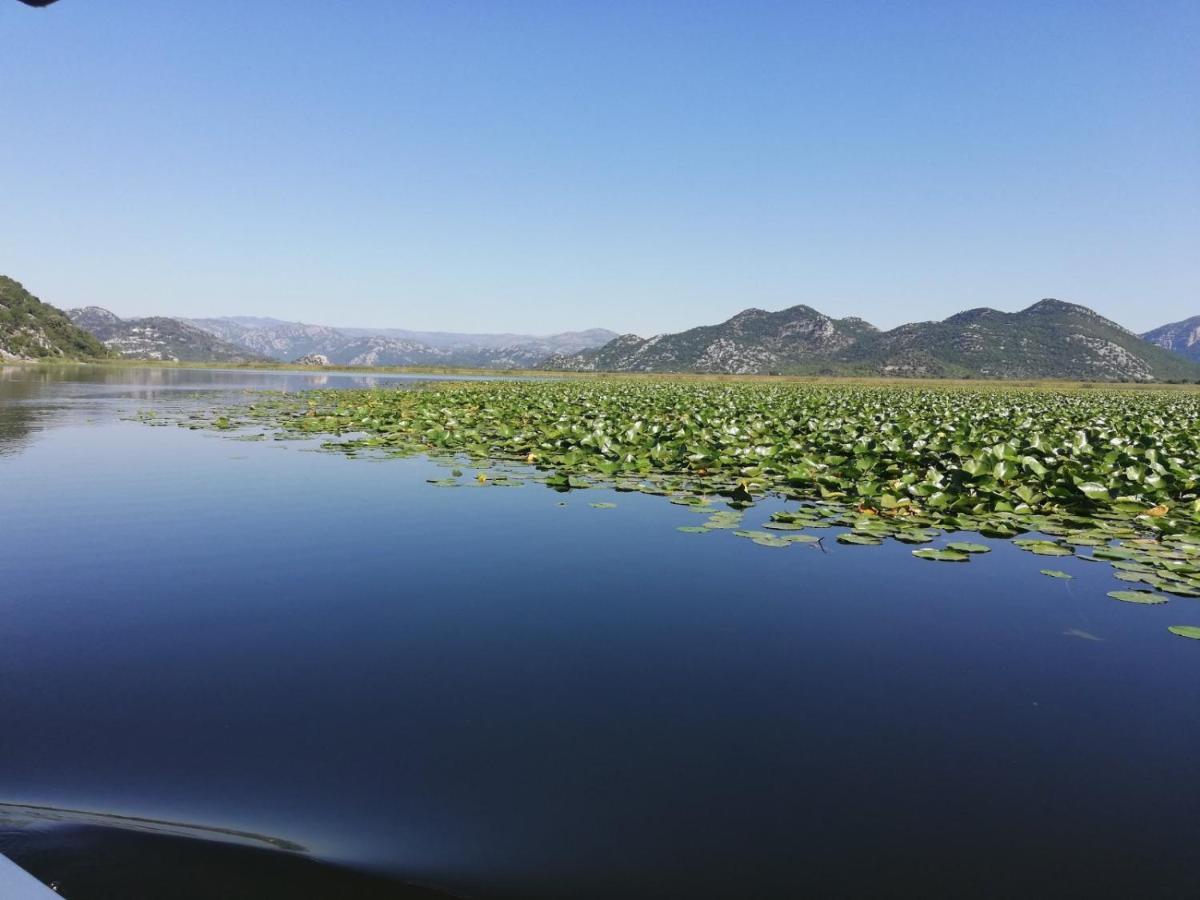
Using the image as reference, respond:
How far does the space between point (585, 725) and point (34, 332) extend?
148 metres

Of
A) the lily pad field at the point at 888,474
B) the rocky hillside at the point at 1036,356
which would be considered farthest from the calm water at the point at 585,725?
the rocky hillside at the point at 1036,356

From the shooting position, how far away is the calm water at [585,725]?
2160 mm

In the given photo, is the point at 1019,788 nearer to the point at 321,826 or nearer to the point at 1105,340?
the point at 321,826

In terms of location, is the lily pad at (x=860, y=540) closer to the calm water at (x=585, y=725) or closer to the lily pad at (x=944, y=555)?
the calm water at (x=585, y=725)

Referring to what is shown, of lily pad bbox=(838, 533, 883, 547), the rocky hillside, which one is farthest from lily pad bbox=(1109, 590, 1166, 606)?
the rocky hillside

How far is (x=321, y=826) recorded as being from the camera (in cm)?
231

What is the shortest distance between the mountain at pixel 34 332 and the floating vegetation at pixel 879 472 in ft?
400

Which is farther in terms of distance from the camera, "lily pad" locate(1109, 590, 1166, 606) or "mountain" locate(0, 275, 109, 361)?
"mountain" locate(0, 275, 109, 361)

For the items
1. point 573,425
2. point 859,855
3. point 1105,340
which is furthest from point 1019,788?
point 1105,340

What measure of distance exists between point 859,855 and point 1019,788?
0.90 meters

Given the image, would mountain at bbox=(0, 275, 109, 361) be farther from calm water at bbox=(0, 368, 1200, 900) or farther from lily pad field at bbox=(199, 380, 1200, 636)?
calm water at bbox=(0, 368, 1200, 900)


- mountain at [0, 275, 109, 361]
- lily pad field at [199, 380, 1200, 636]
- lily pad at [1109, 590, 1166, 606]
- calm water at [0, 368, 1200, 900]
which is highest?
mountain at [0, 275, 109, 361]

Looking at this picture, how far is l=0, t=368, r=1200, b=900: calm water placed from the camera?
216cm

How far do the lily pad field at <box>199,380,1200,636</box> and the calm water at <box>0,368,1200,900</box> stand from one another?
830mm
